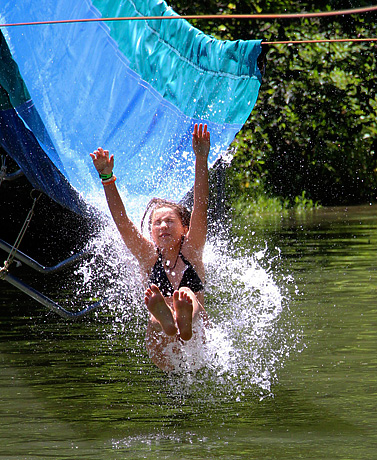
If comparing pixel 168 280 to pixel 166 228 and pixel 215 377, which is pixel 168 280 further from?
pixel 215 377

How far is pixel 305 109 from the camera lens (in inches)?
727

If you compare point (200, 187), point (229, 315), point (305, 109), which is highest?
point (305, 109)

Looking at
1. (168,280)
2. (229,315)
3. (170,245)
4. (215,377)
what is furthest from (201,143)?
(229,315)

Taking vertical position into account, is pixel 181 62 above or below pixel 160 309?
above

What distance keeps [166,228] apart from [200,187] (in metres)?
0.39

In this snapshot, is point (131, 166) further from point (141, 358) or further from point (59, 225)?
point (59, 225)

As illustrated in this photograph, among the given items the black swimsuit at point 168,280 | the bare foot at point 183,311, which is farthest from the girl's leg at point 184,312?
the black swimsuit at point 168,280

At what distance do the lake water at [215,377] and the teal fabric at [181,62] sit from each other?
1.11m

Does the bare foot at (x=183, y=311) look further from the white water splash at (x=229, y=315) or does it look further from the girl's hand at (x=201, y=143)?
the girl's hand at (x=201, y=143)

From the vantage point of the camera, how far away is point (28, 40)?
5.56 metres

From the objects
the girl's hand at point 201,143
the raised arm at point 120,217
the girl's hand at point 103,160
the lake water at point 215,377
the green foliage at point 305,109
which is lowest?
the lake water at point 215,377

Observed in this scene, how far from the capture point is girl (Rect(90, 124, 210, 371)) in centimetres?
495

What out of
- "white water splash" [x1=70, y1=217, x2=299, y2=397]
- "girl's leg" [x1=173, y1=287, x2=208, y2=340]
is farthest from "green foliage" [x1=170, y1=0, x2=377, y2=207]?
"girl's leg" [x1=173, y1=287, x2=208, y2=340]

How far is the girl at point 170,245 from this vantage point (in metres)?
4.95
